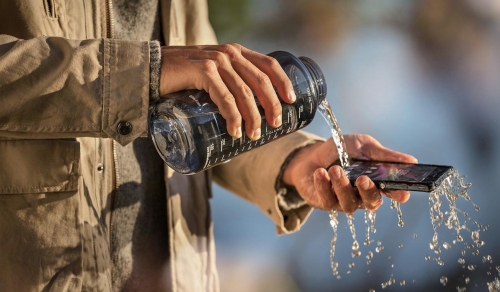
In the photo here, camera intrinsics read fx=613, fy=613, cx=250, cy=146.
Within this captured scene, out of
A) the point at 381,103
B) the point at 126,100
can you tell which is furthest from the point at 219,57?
the point at 381,103

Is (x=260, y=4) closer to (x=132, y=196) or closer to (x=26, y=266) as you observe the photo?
(x=132, y=196)

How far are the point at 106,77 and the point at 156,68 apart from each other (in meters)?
0.07

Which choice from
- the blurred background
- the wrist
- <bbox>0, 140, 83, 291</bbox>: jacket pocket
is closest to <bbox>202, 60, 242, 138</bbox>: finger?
<bbox>0, 140, 83, 291</bbox>: jacket pocket

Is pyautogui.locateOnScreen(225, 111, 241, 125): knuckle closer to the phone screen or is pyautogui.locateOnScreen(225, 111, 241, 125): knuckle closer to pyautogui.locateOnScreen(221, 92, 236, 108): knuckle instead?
pyautogui.locateOnScreen(221, 92, 236, 108): knuckle

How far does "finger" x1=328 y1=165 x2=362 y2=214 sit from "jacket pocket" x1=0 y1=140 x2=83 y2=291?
0.41 meters

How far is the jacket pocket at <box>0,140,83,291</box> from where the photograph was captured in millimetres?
898

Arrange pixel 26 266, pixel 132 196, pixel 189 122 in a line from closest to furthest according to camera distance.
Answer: pixel 189 122 → pixel 26 266 → pixel 132 196

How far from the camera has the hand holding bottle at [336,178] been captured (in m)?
0.99

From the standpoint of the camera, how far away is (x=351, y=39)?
2.46m

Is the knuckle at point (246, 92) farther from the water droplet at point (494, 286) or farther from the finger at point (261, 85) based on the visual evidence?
the water droplet at point (494, 286)

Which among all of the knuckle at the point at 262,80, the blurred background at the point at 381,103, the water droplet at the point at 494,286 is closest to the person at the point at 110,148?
the knuckle at the point at 262,80

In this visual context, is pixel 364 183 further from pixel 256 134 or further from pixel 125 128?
pixel 125 128

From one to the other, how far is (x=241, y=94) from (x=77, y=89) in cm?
22

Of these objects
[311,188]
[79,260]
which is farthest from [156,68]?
[311,188]
